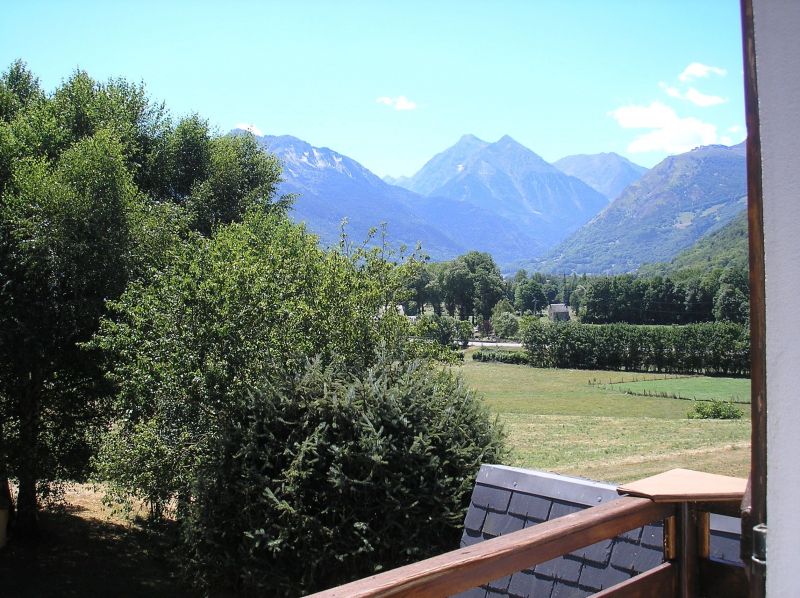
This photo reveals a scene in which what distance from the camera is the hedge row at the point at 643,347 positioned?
249 feet

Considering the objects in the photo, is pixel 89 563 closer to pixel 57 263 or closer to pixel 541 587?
pixel 57 263

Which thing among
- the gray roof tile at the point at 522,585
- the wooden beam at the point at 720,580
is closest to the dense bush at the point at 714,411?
the gray roof tile at the point at 522,585

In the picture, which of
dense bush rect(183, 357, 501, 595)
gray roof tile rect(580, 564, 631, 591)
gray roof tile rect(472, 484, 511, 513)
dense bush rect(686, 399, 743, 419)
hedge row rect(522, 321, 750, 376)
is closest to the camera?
gray roof tile rect(580, 564, 631, 591)

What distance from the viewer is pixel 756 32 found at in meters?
1.23

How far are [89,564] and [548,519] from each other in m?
12.4

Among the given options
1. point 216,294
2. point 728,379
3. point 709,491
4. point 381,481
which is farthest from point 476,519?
point 728,379

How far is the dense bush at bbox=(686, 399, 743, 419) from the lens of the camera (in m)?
48.9

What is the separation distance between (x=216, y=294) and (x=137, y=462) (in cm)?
310

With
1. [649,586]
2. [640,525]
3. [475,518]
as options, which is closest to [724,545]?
[649,586]

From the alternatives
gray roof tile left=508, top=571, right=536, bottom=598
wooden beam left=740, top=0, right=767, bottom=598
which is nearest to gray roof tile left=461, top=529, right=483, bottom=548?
gray roof tile left=508, top=571, right=536, bottom=598

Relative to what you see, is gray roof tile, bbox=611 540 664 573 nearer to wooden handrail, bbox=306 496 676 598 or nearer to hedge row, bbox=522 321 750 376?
wooden handrail, bbox=306 496 676 598

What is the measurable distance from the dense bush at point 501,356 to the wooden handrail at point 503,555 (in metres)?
89.6

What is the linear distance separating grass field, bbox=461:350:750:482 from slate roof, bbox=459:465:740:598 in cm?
675

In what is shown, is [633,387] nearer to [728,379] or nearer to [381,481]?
[728,379]
